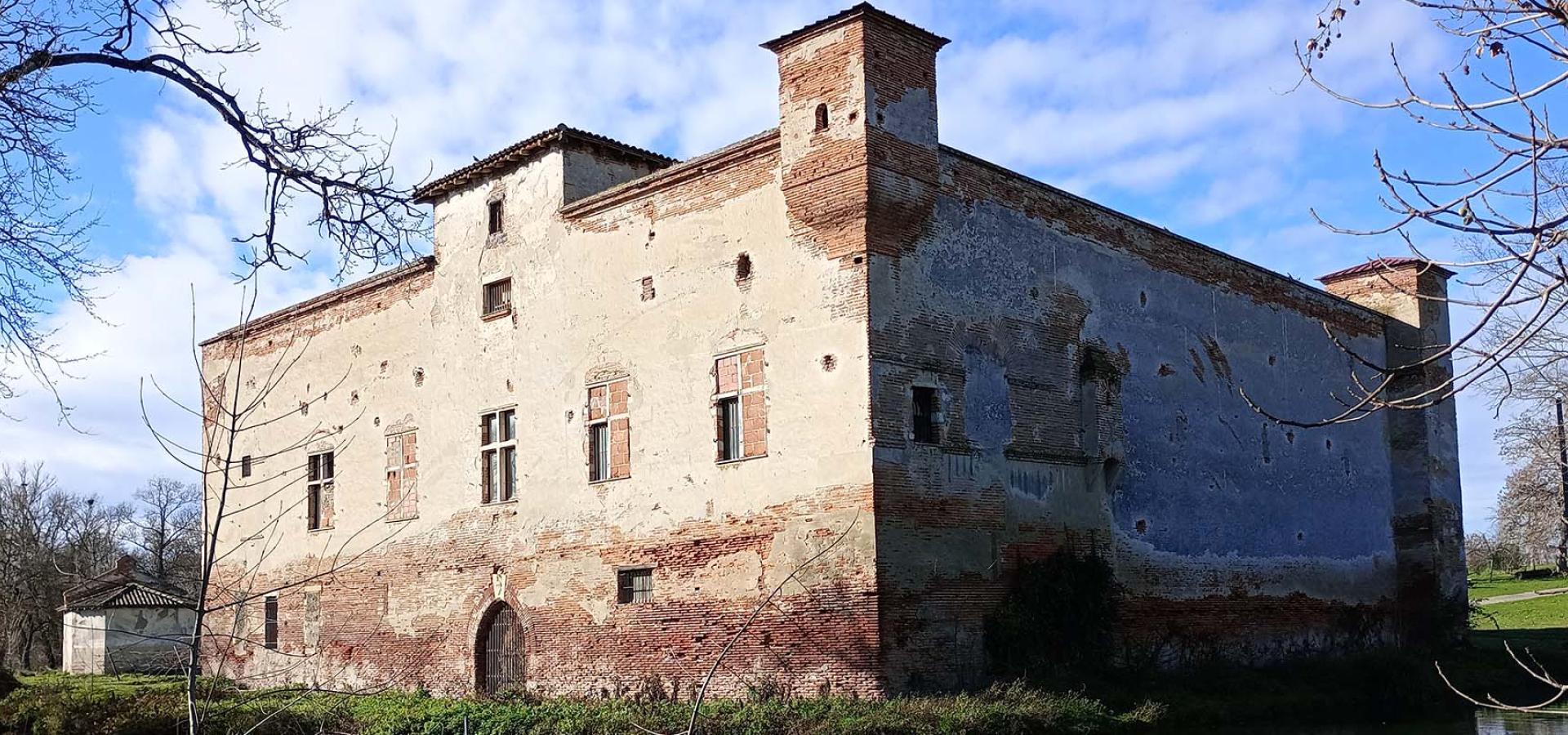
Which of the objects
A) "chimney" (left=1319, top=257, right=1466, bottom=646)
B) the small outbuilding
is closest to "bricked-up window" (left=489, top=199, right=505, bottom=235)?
"chimney" (left=1319, top=257, right=1466, bottom=646)

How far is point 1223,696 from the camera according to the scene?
804 inches

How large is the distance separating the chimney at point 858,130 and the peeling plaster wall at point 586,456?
1.81ft

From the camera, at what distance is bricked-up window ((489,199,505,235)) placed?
2330 cm

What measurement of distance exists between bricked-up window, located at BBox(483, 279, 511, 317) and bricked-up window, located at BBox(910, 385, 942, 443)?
8.03 m

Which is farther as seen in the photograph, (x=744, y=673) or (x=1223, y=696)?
(x=1223, y=696)

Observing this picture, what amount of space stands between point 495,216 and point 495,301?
143 centimetres

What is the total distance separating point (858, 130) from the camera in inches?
688

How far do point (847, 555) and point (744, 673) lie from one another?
7.06ft

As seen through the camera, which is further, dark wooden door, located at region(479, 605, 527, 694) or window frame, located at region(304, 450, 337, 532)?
window frame, located at region(304, 450, 337, 532)

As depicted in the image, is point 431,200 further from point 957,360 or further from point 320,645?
point 957,360

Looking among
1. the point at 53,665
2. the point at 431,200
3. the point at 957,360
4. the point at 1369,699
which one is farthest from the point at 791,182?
the point at 53,665

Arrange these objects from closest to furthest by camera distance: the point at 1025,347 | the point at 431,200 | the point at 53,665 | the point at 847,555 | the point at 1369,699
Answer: the point at 847,555
the point at 1025,347
the point at 1369,699
the point at 431,200
the point at 53,665

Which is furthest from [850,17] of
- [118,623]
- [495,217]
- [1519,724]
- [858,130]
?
[118,623]

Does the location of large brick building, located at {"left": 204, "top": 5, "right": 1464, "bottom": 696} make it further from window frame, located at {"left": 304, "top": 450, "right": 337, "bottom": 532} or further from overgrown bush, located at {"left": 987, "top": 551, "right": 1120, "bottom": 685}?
overgrown bush, located at {"left": 987, "top": 551, "right": 1120, "bottom": 685}
